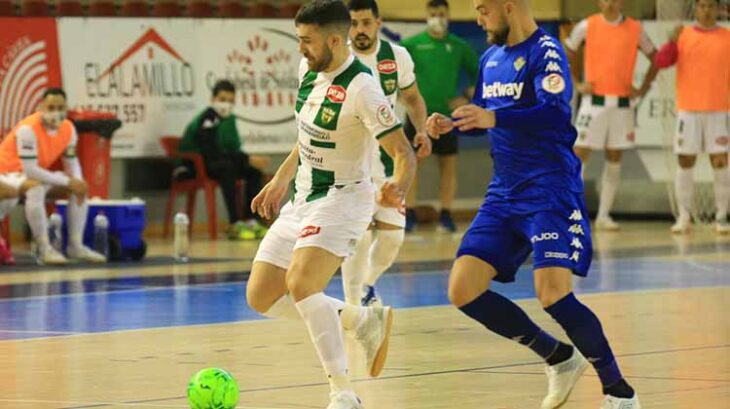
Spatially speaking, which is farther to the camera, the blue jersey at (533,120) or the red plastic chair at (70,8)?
the red plastic chair at (70,8)

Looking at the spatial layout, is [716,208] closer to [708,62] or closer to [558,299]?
[708,62]

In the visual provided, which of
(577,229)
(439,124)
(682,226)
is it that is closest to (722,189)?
(682,226)

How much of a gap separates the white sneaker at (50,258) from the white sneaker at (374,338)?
9.01m

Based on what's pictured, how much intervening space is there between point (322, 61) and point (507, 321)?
1.54m

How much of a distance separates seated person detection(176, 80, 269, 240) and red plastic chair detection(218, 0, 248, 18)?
1.88 m

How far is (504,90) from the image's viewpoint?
28.2 ft

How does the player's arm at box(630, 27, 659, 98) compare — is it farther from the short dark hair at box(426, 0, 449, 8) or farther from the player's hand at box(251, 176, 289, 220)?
the player's hand at box(251, 176, 289, 220)

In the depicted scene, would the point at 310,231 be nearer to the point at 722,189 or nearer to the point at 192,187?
the point at 192,187

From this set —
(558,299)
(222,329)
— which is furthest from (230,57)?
(558,299)

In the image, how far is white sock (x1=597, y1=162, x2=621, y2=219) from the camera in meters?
22.6

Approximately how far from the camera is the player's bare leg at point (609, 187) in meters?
22.5

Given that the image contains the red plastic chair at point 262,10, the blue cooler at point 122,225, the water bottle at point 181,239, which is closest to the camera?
the water bottle at point 181,239

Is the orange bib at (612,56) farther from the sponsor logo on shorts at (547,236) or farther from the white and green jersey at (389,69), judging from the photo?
the sponsor logo on shorts at (547,236)

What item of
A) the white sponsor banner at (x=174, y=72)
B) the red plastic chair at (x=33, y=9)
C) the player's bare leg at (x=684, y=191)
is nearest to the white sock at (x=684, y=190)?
the player's bare leg at (x=684, y=191)
